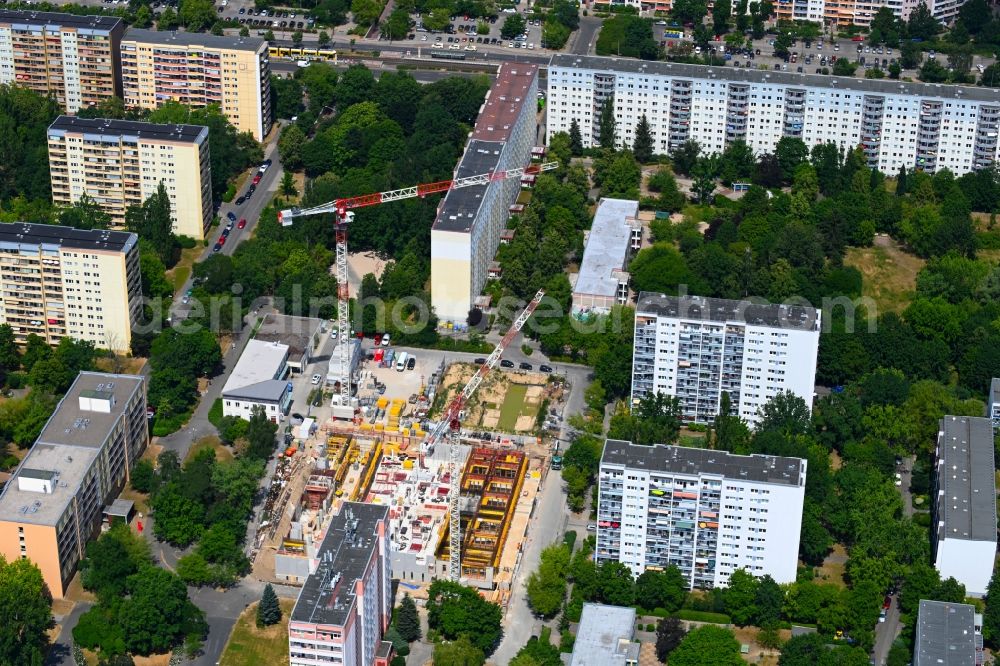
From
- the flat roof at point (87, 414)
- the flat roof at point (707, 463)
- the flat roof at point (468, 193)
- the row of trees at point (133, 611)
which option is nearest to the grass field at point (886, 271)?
the flat roof at point (468, 193)

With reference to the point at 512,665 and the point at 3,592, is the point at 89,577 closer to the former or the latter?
the point at 3,592

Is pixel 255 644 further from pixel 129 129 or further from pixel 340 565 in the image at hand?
pixel 129 129

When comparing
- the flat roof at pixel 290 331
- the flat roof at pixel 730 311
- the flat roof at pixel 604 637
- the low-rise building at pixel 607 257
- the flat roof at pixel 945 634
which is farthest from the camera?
the low-rise building at pixel 607 257

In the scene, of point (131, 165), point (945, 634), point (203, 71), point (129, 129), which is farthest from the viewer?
point (203, 71)

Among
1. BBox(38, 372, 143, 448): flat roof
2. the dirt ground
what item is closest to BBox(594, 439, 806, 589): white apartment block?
the dirt ground

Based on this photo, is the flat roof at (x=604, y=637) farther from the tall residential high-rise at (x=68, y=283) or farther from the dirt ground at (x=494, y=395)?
the tall residential high-rise at (x=68, y=283)

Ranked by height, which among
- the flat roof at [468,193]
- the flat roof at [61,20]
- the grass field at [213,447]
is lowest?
the grass field at [213,447]

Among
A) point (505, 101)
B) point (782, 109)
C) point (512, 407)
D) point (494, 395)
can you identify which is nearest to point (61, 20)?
point (505, 101)
